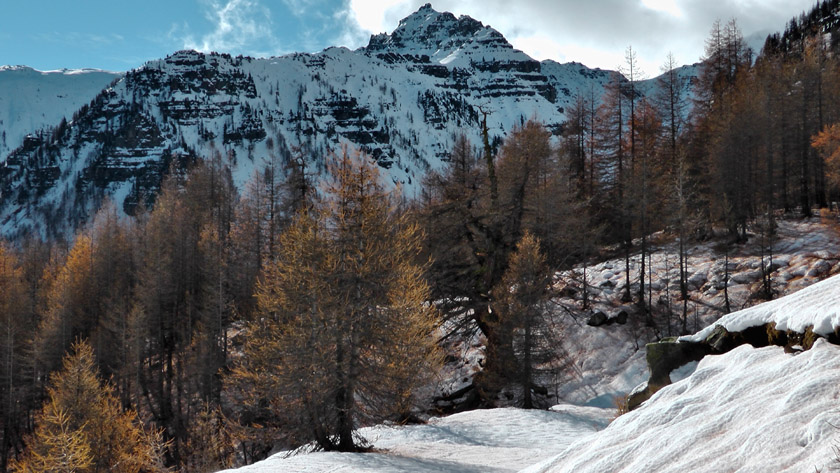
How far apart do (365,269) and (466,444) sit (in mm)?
6325

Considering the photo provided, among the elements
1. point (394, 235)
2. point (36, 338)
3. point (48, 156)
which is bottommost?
point (36, 338)

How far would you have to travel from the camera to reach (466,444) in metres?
14.7

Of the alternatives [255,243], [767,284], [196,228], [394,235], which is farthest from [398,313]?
[196,228]

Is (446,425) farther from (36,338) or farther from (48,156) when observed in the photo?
(48,156)

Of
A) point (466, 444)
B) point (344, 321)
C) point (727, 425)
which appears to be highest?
point (727, 425)

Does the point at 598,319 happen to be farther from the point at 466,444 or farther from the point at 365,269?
the point at 365,269

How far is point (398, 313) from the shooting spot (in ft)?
43.7

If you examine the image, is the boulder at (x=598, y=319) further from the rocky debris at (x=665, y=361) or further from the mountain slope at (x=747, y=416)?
the mountain slope at (x=747, y=416)

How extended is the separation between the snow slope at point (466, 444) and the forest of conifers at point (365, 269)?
141cm

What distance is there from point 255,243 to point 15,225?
17694cm

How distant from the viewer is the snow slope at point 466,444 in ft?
33.3

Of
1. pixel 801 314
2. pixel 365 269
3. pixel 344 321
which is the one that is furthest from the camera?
pixel 365 269

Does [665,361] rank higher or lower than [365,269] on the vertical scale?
lower

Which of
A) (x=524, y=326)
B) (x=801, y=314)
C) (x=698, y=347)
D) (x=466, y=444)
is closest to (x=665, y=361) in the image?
(x=698, y=347)
